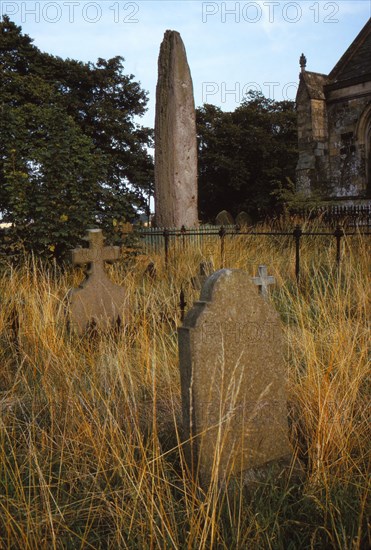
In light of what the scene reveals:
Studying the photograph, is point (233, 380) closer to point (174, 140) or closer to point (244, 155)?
point (174, 140)

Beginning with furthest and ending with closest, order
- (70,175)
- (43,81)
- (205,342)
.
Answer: (43,81) → (70,175) → (205,342)

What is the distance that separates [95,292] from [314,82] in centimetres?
1544

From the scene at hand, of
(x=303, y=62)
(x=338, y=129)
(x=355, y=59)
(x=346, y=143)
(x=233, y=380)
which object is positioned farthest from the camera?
(x=355, y=59)

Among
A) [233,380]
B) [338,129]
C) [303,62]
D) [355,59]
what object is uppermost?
[355,59]

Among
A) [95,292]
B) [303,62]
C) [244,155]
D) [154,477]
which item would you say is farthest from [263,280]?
[244,155]

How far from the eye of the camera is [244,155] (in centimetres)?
3095

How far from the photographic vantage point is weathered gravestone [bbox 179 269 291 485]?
93.7 inches

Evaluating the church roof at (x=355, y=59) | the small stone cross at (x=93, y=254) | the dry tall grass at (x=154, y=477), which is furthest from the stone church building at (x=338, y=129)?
the dry tall grass at (x=154, y=477)

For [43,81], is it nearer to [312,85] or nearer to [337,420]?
[312,85]

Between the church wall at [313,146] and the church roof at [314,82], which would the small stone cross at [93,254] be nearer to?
the church wall at [313,146]

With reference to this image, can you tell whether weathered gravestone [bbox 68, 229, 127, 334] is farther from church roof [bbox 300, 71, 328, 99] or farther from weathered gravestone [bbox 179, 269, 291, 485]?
church roof [bbox 300, 71, 328, 99]

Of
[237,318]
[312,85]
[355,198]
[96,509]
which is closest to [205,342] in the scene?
[237,318]

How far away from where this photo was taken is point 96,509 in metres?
2.14

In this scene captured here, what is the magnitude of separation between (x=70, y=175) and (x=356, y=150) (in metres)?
12.8
